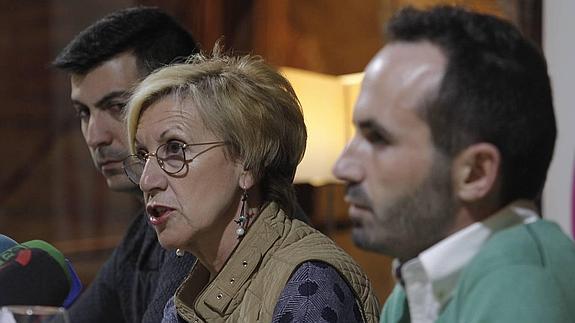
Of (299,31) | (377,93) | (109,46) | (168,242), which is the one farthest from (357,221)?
(299,31)

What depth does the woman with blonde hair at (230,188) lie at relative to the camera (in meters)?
1.78

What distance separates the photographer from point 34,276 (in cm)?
149

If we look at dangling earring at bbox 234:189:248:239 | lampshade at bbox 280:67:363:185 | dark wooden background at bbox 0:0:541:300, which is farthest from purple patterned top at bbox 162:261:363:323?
dark wooden background at bbox 0:0:541:300

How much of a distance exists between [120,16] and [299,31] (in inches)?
85.7

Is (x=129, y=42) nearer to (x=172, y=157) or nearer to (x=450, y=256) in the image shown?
(x=172, y=157)

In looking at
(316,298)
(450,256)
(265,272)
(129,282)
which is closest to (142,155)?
(265,272)

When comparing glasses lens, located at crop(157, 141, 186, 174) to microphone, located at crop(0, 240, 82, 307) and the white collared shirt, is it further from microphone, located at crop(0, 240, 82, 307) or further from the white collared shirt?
the white collared shirt

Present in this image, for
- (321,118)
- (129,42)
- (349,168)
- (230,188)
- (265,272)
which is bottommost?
(321,118)

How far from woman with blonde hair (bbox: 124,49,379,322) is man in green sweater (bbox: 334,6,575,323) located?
50 centimetres

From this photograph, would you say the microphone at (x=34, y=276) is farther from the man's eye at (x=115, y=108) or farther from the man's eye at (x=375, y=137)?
the man's eye at (x=115, y=108)

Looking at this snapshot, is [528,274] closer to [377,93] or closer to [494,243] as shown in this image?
[494,243]

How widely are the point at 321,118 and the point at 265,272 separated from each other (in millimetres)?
1955

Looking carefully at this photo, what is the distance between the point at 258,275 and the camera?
181cm

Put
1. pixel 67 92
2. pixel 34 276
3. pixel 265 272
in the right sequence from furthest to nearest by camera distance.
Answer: pixel 67 92 < pixel 265 272 < pixel 34 276
